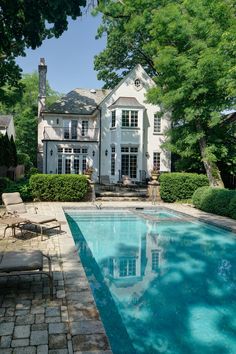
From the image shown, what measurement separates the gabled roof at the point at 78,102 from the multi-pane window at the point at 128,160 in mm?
5572

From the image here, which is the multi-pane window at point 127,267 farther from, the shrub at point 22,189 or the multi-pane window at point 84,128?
the multi-pane window at point 84,128

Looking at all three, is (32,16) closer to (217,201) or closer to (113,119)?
(217,201)

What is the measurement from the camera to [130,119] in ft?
85.1

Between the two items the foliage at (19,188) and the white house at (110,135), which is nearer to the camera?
the foliage at (19,188)

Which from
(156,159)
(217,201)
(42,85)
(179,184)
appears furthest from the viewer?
(42,85)

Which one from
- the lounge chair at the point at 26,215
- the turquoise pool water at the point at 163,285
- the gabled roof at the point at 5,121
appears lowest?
the turquoise pool water at the point at 163,285

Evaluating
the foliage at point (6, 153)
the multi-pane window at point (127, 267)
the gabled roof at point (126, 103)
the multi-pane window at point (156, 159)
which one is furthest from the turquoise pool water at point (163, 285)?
the gabled roof at point (126, 103)

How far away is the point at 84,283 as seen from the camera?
584 centimetres

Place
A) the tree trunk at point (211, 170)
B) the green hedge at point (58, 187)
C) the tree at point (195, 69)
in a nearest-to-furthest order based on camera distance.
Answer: the tree at point (195, 69), the green hedge at point (58, 187), the tree trunk at point (211, 170)

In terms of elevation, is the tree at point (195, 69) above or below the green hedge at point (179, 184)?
above

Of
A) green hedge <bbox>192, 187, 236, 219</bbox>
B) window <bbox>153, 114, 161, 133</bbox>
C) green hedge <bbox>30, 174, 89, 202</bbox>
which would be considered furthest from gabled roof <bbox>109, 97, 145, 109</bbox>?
green hedge <bbox>192, 187, 236, 219</bbox>

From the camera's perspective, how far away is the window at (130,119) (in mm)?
25950

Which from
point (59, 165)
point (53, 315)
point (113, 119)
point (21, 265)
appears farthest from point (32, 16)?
point (59, 165)

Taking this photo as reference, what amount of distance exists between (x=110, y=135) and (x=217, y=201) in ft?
45.1
